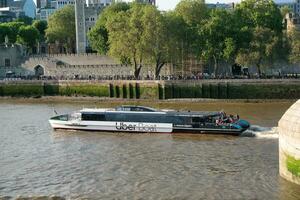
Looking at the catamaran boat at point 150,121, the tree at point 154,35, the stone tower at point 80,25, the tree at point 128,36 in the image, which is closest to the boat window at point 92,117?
the catamaran boat at point 150,121

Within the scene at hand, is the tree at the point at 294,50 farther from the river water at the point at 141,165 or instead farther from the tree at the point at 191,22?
the river water at the point at 141,165

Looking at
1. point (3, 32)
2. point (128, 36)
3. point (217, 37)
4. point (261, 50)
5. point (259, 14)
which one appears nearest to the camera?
point (261, 50)

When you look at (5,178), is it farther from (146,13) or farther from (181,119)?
(146,13)

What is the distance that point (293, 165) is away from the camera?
89.9 ft

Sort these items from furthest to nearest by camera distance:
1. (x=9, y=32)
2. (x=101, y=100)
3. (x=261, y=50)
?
(x=9, y=32) < (x=101, y=100) < (x=261, y=50)

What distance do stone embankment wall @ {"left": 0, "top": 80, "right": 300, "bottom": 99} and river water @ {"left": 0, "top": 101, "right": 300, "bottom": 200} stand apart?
17835mm

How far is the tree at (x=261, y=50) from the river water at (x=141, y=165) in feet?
75.2

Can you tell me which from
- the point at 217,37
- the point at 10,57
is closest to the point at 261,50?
the point at 217,37

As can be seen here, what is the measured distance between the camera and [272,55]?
241 ft

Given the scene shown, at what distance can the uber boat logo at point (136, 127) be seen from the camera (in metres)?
47.3

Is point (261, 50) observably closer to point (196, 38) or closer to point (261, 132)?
point (196, 38)

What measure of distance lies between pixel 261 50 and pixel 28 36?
A: 61.6 meters

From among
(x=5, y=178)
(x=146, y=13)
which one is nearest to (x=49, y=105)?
(x=146, y=13)

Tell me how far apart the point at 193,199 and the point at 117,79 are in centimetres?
5164
